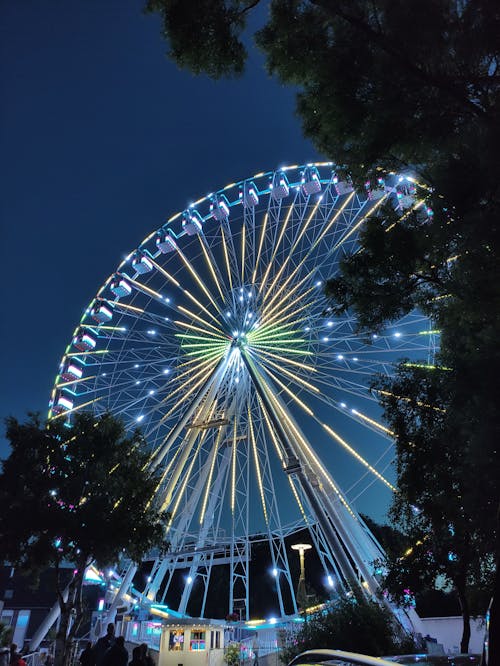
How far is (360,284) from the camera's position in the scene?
7797 millimetres

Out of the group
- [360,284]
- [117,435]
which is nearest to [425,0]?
[360,284]

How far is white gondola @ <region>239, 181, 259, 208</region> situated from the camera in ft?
83.3

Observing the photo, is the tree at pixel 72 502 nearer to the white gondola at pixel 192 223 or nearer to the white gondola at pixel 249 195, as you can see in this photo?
the white gondola at pixel 192 223

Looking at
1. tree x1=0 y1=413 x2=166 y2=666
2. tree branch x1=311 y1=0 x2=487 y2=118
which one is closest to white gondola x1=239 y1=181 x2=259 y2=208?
tree x1=0 y1=413 x2=166 y2=666

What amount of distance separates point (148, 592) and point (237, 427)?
351 inches

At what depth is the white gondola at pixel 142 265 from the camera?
25.6 metres

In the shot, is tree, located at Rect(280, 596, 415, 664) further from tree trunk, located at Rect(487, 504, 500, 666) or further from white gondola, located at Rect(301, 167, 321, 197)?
white gondola, located at Rect(301, 167, 321, 197)

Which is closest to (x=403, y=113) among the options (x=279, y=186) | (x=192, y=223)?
(x=279, y=186)

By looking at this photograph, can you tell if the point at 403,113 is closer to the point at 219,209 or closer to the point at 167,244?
the point at 219,209

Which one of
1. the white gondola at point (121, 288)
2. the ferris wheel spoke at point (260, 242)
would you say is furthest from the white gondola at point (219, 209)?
the white gondola at point (121, 288)

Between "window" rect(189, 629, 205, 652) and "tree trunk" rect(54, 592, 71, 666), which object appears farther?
"window" rect(189, 629, 205, 652)

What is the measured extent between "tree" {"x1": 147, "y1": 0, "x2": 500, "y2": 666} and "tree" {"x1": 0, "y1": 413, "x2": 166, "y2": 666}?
9.49m

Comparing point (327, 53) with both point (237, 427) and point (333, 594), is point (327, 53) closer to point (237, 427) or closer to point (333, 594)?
point (333, 594)

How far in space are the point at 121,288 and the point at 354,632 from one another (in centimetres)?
1915
